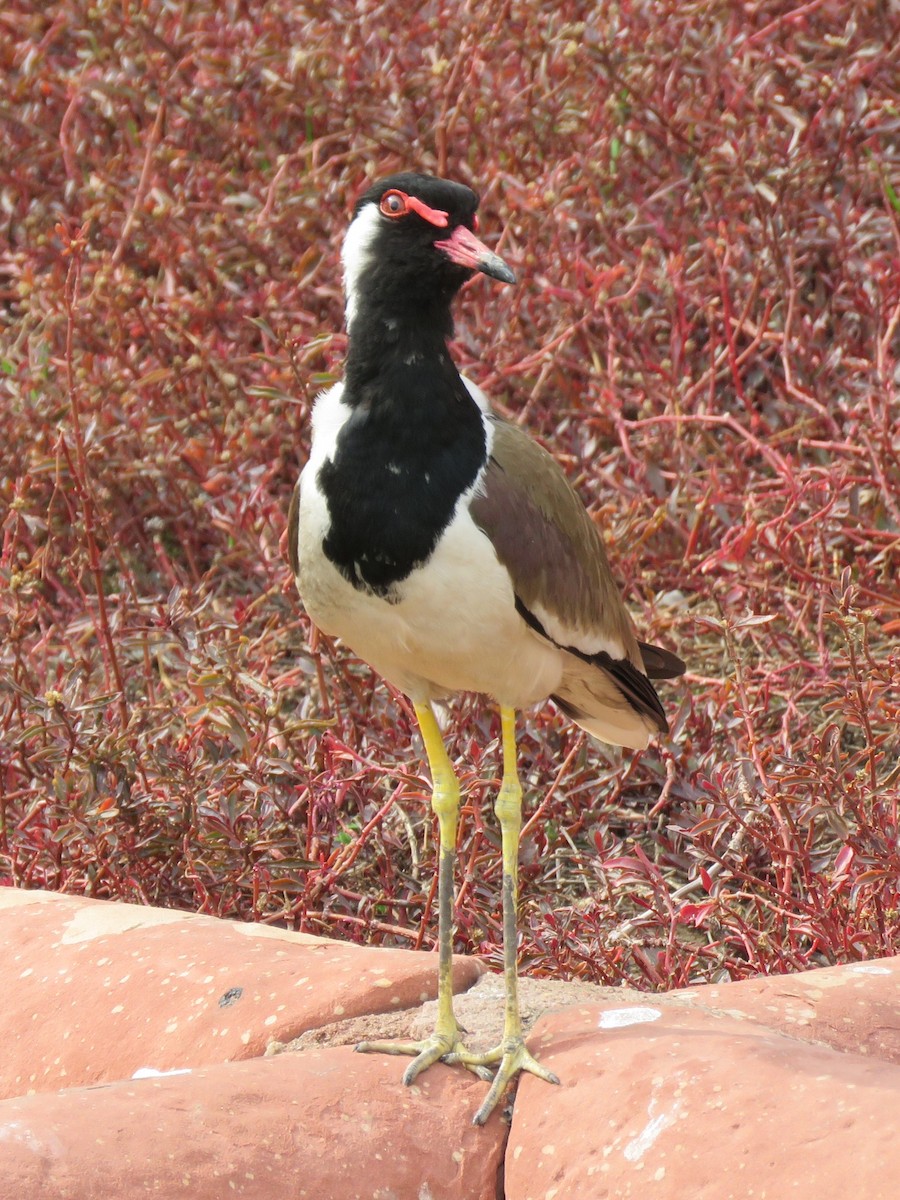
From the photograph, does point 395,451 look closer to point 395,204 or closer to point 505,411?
point 395,204

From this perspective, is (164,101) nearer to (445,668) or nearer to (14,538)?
(14,538)

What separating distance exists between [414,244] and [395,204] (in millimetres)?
84

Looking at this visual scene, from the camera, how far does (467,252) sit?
279cm

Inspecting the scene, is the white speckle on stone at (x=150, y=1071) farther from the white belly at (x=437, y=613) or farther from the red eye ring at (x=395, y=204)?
the red eye ring at (x=395, y=204)

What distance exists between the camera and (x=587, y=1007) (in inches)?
108

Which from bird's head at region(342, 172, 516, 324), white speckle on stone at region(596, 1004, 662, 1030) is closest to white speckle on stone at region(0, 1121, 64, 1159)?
white speckle on stone at region(596, 1004, 662, 1030)

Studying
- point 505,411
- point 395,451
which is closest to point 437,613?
point 395,451

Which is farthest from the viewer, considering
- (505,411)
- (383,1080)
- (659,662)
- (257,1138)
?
(505,411)

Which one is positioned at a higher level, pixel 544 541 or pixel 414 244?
pixel 414 244

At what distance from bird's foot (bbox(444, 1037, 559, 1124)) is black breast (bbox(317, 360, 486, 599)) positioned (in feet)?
2.66

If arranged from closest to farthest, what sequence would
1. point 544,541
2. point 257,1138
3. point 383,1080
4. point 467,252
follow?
1. point 257,1138
2. point 383,1080
3. point 467,252
4. point 544,541

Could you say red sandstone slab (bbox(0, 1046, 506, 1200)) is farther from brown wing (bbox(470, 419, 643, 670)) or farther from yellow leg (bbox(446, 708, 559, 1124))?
brown wing (bbox(470, 419, 643, 670))

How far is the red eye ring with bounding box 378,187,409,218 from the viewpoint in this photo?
111 inches

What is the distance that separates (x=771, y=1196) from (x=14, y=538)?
315cm
